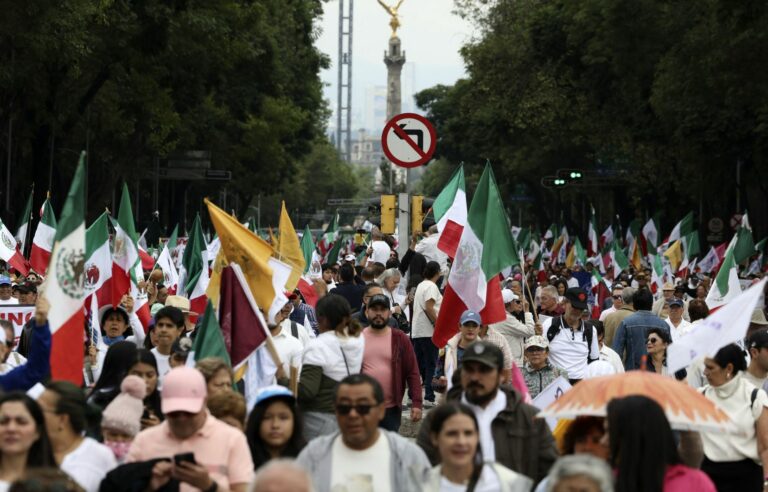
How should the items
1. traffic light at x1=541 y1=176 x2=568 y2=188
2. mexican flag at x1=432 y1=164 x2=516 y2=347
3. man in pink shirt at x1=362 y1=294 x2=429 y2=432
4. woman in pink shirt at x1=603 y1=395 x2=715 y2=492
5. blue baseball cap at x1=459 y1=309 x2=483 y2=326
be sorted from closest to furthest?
woman in pink shirt at x1=603 y1=395 x2=715 y2=492 → man in pink shirt at x1=362 y1=294 x2=429 y2=432 → blue baseball cap at x1=459 y1=309 x2=483 y2=326 → mexican flag at x1=432 y1=164 x2=516 y2=347 → traffic light at x1=541 y1=176 x2=568 y2=188

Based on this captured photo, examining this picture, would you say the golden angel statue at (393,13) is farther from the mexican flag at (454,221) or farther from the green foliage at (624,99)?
the mexican flag at (454,221)

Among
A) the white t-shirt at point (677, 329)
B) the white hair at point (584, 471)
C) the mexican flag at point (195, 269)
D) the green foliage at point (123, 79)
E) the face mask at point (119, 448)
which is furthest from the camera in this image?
the green foliage at point (123, 79)

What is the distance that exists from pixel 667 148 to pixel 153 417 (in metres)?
37.2

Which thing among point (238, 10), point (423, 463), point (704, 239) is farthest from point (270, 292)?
point (704, 239)

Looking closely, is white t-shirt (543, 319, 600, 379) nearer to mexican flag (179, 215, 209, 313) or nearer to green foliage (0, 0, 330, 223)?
mexican flag (179, 215, 209, 313)

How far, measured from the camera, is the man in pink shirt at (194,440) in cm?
671

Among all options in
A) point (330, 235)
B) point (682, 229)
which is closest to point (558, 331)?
point (682, 229)

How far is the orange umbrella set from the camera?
21.7 feet

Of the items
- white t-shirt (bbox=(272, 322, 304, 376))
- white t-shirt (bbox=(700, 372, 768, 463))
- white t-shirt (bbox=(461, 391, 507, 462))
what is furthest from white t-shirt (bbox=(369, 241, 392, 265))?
white t-shirt (bbox=(461, 391, 507, 462))

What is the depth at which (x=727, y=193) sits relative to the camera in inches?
1833

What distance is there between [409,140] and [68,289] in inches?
355

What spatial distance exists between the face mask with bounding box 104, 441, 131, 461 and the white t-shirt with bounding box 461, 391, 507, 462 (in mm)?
1515

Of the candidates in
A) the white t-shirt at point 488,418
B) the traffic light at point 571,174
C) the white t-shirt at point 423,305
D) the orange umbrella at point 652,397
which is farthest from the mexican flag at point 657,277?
the traffic light at point 571,174

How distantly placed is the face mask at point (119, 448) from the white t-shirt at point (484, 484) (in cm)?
172
